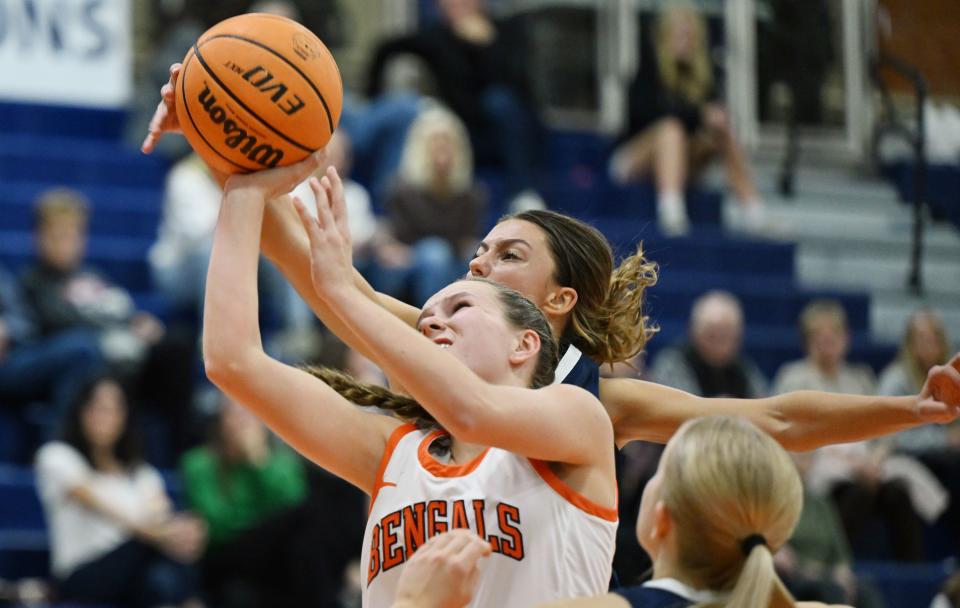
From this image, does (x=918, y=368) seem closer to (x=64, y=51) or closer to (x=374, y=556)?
(x=64, y=51)

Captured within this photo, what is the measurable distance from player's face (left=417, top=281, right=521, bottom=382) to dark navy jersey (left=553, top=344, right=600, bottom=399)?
0.18 m

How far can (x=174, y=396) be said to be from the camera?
294 inches

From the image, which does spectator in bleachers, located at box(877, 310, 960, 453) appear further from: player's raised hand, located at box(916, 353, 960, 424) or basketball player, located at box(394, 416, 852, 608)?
basketball player, located at box(394, 416, 852, 608)

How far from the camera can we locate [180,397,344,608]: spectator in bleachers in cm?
666

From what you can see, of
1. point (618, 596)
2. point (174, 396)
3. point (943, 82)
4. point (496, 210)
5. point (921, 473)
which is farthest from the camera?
point (496, 210)

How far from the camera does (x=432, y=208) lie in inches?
344

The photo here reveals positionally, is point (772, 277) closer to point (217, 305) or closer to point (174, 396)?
point (174, 396)

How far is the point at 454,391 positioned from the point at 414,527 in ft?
1.07

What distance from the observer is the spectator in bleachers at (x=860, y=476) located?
8039 millimetres

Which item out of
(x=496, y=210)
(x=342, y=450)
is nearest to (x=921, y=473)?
(x=496, y=210)

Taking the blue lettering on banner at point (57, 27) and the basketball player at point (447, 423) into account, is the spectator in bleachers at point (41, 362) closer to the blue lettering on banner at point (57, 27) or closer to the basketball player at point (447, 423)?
the blue lettering on banner at point (57, 27)

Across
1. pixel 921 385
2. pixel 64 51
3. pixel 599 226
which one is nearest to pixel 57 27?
pixel 64 51

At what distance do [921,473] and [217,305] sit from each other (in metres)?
6.15

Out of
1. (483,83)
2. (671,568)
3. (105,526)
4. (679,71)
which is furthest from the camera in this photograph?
(679,71)
